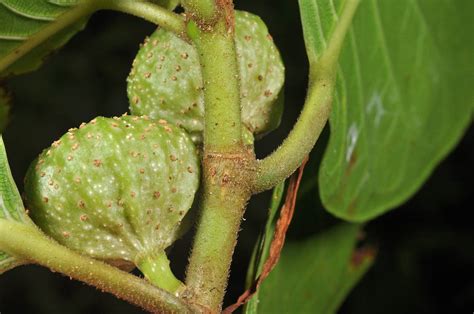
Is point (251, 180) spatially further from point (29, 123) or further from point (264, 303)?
point (29, 123)

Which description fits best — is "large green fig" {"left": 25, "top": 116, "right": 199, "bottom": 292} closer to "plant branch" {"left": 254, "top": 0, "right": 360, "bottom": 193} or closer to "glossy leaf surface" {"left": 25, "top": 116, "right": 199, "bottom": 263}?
"glossy leaf surface" {"left": 25, "top": 116, "right": 199, "bottom": 263}

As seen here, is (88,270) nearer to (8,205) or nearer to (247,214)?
(8,205)

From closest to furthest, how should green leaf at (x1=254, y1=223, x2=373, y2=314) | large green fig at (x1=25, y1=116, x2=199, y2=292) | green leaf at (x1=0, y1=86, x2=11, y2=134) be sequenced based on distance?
large green fig at (x1=25, y1=116, x2=199, y2=292) < green leaf at (x1=0, y1=86, x2=11, y2=134) < green leaf at (x1=254, y1=223, x2=373, y2=314)

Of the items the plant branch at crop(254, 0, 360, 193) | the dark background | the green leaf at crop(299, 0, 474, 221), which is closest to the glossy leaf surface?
the plant branch at crop(254, 0, 360, 193)

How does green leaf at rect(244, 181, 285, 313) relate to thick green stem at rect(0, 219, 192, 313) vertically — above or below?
below

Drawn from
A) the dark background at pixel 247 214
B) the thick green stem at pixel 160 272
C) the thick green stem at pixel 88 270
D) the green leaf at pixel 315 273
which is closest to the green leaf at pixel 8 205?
the thick green stem at pixel 88 270

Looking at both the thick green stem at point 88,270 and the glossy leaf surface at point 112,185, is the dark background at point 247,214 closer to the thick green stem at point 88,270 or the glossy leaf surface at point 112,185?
the glossy leaf surface at point 112,185
